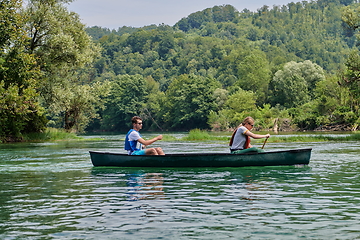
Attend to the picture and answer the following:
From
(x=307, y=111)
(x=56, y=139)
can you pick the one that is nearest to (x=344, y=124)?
(x=307, y=111)

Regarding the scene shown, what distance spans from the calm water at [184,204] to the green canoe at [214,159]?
0.28 m

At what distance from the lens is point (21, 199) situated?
423 inches

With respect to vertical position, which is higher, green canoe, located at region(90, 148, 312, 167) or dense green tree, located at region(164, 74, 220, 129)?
dense green tree, located at region(164, 74, 220, 129)

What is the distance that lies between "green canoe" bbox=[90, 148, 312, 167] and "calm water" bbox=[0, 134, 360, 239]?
0.92 ft

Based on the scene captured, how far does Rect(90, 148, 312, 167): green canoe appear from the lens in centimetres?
1620

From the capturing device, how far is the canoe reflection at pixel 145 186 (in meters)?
10.9

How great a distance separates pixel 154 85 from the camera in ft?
415

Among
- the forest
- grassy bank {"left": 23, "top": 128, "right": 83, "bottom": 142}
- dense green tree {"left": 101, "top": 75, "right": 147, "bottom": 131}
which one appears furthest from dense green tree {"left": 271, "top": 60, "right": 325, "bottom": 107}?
grassy bank {"left": 23, "top": 128, "right": 83, "bottom": 142}

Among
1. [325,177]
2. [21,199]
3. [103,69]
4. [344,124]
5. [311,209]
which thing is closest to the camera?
[311,209]

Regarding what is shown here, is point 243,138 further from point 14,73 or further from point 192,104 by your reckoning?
point 192,104

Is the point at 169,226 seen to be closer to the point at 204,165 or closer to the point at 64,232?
the point at 64,232

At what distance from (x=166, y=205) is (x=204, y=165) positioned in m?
7.28

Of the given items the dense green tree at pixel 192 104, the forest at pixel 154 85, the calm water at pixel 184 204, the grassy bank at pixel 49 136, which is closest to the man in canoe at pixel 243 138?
the calm water at pixel 184 204

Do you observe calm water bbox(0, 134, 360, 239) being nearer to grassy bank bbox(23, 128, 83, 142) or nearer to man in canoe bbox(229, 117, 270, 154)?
man in canoe bbox(229, 117, 270, 154)
